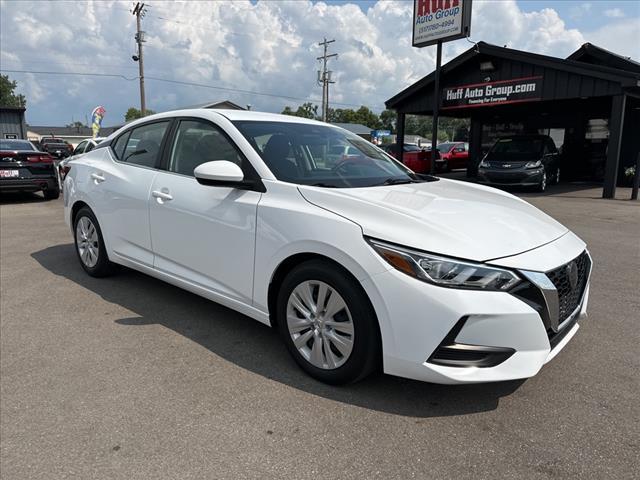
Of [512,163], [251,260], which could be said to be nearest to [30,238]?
[251,260]

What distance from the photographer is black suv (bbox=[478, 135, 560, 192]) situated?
13898mm

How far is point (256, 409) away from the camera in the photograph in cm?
268

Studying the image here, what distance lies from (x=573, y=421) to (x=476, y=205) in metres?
1.32

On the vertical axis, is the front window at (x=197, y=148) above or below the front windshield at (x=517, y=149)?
below

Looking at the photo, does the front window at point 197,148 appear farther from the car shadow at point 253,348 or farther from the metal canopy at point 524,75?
the metal canopy at point 524,75

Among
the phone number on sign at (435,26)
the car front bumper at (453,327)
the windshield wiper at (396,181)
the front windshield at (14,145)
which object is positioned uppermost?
the phone number on sign at (435,26)

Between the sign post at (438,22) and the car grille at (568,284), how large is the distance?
12.0m

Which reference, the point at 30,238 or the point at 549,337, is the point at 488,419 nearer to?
the point at 549,337

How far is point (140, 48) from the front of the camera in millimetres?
33594

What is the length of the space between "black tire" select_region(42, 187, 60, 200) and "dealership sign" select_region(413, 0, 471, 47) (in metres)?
10.9

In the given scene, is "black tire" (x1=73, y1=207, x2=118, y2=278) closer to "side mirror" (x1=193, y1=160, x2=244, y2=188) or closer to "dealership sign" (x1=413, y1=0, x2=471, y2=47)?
"side mirror" (x1=193, y1=160, x2=244, y2=188)

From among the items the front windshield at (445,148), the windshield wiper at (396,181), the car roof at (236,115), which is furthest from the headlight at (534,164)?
the windshield wiper at (396,181)

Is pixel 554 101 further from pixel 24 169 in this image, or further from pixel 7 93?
pixel 7 93

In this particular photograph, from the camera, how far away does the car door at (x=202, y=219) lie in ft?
10.5
